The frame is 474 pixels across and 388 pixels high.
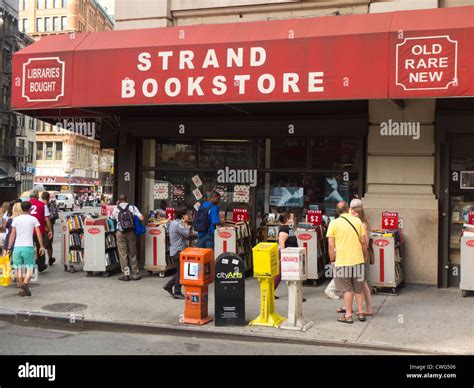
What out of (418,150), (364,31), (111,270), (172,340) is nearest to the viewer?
(172,340)

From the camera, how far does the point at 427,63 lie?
332 inches

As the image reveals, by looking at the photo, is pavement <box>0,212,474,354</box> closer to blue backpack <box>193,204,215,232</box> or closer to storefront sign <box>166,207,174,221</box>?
blue backpack <box>193,204,215,232</box>

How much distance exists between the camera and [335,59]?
8.95 metres

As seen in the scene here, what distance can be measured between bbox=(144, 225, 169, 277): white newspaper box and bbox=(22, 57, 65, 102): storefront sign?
3.35m

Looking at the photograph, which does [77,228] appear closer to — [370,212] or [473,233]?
[370,212]

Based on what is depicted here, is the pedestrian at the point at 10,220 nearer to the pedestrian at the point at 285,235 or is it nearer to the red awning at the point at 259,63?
the red awning at the point at 259,63

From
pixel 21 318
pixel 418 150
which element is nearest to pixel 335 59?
pixel 418 150

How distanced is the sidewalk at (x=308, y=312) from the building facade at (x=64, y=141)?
221 feet

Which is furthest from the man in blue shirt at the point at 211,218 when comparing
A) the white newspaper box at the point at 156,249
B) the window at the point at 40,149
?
the window at the point at 40,149

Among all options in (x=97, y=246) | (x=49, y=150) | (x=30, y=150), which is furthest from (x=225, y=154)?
(x=49, y=150)

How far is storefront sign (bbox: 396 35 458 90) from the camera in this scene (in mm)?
8344

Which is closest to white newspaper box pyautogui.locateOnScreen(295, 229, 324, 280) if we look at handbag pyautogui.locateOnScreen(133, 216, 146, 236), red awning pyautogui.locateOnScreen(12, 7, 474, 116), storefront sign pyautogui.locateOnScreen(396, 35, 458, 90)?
red awning pyautogui.locateOnScreen(12, 7, 474, 116)

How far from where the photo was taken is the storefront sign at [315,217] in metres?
11.5

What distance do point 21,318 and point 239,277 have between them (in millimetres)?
3481
